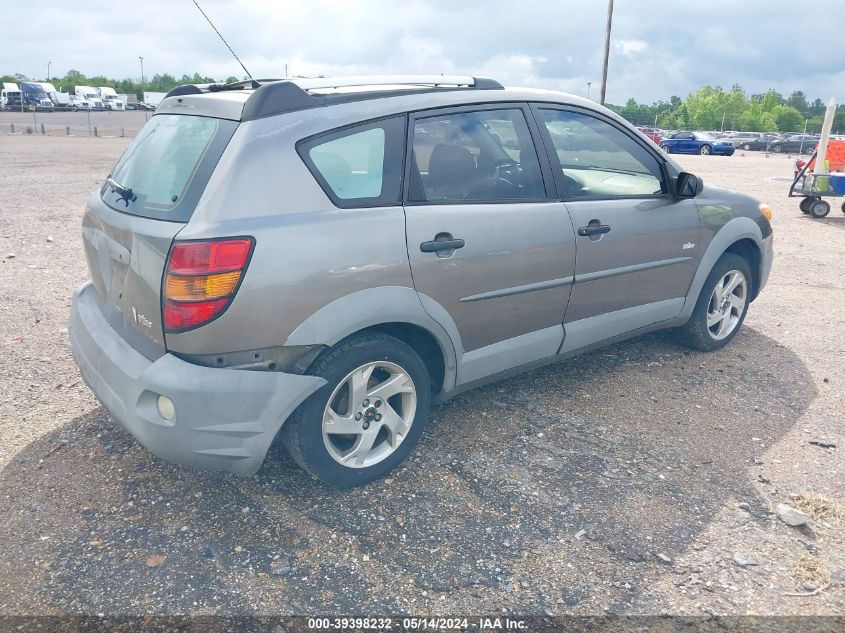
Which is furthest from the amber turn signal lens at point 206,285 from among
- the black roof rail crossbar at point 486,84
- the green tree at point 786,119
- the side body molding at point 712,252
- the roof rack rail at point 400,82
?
the green tree at point 786,119

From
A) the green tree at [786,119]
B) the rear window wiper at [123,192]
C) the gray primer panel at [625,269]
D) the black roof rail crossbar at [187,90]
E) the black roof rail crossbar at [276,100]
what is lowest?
the gray primer panel at [625,269]

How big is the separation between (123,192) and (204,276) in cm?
Answer: 94

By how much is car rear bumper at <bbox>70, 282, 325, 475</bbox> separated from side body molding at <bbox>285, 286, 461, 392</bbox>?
186mm

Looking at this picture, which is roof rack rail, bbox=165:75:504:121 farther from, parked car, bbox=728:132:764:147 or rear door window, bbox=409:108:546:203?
parked car, bbox=728:132:764:147

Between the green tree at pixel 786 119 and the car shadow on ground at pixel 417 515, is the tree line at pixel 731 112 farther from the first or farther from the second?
the car shadow on ground at pixel 417 515

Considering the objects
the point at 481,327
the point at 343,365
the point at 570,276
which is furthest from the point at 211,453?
the point at 570,276

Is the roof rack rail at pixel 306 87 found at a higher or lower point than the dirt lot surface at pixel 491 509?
higher

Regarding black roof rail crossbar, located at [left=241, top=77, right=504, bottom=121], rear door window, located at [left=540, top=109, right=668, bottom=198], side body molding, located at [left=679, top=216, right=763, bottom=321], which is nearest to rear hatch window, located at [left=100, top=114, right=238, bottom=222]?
black roof rail crossbar, located at [left=241, top=77, right=504, bottom=121]

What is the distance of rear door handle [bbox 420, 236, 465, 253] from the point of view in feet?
10.4

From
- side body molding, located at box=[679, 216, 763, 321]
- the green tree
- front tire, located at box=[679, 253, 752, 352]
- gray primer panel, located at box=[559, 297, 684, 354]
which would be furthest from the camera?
the green tree

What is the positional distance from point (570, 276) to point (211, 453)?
212 centimetres

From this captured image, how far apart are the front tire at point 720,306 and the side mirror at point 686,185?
72cm

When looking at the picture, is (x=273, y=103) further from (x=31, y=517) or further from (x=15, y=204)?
(x=15, y=204)

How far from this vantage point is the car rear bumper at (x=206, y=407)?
2736 mm
